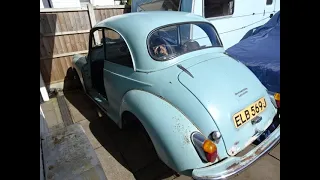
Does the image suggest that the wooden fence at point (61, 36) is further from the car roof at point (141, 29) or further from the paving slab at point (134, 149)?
the paving slab at point (134, 149)

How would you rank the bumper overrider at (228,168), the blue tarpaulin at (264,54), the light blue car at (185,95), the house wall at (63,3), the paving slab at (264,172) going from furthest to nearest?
the house wall at (63,3)
the blue tarpaulin at (264,54)
the paving slab at (264,172)
the light blue car at (185,95)
the bumper overrider at (228,168)

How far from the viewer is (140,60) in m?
2.54

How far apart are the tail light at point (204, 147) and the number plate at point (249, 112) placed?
434 millimetres

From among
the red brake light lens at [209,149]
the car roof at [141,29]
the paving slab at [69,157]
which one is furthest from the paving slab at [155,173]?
the car roof at [141,29]

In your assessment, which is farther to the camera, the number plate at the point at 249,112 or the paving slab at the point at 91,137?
the paving slab at the point at 91,137

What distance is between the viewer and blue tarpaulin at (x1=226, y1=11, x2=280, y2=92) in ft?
12.2

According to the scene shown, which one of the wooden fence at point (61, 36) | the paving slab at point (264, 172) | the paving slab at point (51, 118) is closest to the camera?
the paving slab at point (264, 172)

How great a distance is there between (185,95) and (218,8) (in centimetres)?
416

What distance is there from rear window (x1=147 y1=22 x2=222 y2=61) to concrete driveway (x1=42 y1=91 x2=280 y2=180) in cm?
149

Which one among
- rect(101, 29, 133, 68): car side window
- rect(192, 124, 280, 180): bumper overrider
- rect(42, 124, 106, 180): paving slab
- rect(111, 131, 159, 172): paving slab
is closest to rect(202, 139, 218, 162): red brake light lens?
rect(192, 124, 280, 180): bumper overrider

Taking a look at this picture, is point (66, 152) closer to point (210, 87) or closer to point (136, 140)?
point (136, 140)

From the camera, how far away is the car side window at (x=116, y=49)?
281 cm
